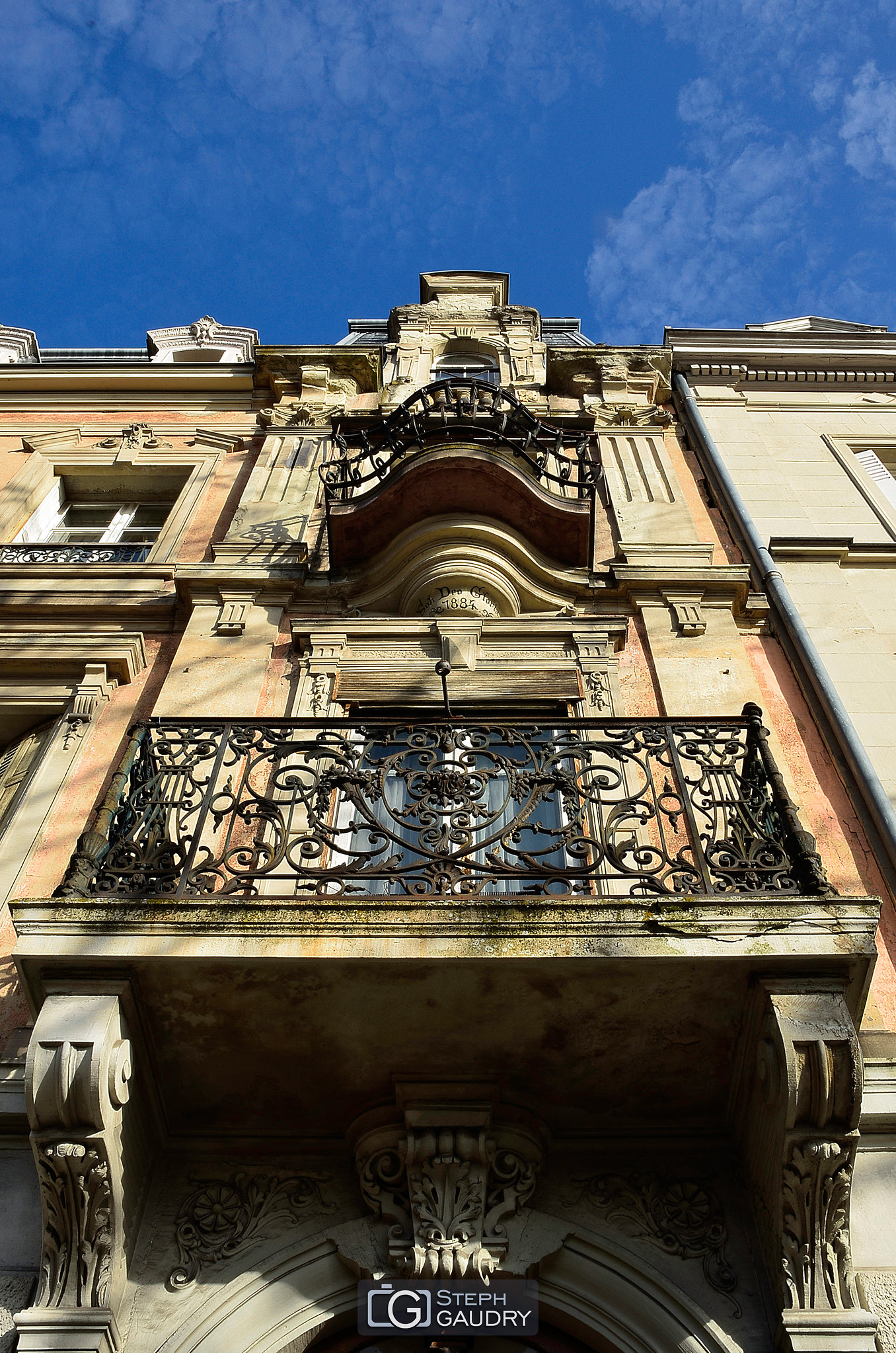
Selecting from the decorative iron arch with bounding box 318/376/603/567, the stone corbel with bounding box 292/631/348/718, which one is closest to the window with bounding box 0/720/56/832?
the stone corbel with bounding box 292/631/348/718

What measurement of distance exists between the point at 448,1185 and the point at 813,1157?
1.67 metres

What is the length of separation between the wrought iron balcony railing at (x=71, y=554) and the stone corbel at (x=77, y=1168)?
19.0ft

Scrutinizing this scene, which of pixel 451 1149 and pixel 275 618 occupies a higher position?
pixel 275 618

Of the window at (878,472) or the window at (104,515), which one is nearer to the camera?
the window at (104,515)

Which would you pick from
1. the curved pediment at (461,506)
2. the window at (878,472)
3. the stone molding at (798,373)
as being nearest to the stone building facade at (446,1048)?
the curved pediment at (461,506)

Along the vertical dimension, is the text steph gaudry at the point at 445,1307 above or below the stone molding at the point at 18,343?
below

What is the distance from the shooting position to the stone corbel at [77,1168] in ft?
14.9

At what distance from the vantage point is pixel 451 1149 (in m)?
5.10

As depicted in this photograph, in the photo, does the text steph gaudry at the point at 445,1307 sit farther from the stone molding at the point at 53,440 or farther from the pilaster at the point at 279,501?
the stone molding at the point at 53,440

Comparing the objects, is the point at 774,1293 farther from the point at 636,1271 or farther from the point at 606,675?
the point at 606,675

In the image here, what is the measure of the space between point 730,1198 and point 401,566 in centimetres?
566

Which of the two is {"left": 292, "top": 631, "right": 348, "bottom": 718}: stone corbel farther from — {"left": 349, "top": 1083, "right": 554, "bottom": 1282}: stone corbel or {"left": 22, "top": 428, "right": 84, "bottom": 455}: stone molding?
{"left": 22, "top": 428, "right": 84, "bottom": 455}: stone molding

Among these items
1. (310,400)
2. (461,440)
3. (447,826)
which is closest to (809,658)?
(461,440)

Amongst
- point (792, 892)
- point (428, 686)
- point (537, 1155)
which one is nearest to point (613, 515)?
point (428, 686)
